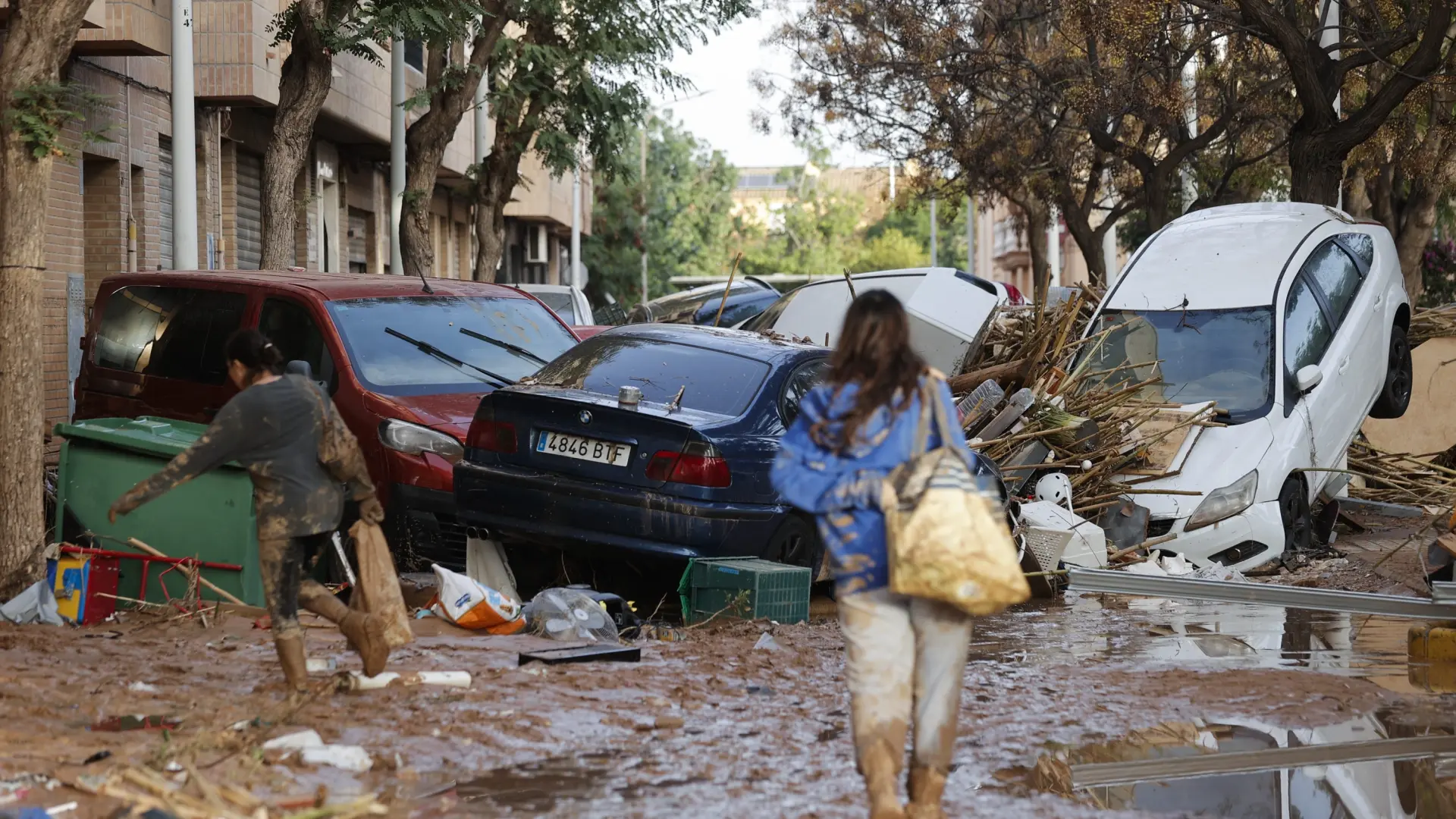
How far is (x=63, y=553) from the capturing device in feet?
28.9

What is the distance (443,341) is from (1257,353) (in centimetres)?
564

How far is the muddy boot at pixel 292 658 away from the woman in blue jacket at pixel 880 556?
2.65m

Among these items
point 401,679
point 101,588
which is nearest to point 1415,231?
point 101,588

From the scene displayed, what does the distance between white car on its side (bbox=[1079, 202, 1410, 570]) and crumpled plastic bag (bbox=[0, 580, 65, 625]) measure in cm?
655

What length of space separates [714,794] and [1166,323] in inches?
333

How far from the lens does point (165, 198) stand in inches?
844

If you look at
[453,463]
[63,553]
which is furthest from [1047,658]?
[63,553]

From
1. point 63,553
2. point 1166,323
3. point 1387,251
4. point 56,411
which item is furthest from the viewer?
point 56,411

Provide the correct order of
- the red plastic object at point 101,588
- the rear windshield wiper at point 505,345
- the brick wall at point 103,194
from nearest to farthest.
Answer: the red plastic object at point 101,588 → the rear windshield wiper at point 505,345 → the brick wall at point 103,194

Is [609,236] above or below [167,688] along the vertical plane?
above

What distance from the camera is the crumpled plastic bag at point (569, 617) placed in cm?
830

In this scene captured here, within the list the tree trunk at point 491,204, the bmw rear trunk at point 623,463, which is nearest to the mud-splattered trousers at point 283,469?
the bmw rear trunk at point 623,463

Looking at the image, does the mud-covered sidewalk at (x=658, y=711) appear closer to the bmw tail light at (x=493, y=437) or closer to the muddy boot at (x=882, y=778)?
the muddy boot at (x=882, y=778)

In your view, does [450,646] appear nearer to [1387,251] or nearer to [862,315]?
[862,315]
